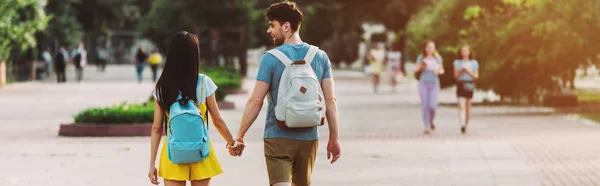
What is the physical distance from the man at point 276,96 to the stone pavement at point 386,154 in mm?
4308

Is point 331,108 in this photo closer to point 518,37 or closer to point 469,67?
point 469,67

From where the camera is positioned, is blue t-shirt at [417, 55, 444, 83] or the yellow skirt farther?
blue t-shirt at [417, 55, 444, 83]

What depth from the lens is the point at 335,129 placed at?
7.33 m

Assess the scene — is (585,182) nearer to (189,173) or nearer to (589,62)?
(189,173)

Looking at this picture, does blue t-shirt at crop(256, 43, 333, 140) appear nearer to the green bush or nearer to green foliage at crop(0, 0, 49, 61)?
the green bush

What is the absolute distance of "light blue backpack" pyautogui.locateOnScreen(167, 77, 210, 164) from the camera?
7.21m

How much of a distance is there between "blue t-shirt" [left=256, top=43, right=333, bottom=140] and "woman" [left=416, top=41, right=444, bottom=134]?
11714 mm

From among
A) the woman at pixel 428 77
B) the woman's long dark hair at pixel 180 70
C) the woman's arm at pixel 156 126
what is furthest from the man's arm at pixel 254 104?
the woman at pixel 428 77

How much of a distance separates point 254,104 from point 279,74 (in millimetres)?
277

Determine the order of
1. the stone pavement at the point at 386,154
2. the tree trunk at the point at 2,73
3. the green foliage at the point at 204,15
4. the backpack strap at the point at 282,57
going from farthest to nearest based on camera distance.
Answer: the green foliage at the point at 204,15 < the tree trunk at the point at 2,73 < the stone pavement at the point at 386,154 < the backpack strap at the point at 282,57

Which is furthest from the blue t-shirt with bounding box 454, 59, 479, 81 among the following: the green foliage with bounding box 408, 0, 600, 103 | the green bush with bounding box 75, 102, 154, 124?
the green foliage with bounding box 408, 0, 600, 103

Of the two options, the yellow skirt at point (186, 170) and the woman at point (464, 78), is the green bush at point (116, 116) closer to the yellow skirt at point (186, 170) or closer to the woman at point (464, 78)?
the woman at point (464, 78)

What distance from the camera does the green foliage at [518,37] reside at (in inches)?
982

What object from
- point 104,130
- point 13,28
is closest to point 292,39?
point 104,130
